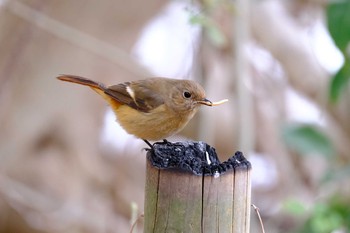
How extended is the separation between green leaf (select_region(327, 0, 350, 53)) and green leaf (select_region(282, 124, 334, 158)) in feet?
3.55

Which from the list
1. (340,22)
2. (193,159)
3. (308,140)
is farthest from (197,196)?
(308,140)

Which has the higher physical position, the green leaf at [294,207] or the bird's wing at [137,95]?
the bird's wing at [137,95]

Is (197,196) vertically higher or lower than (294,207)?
lower

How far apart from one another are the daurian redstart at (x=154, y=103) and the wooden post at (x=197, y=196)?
1.04m

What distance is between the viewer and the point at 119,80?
6262 mm

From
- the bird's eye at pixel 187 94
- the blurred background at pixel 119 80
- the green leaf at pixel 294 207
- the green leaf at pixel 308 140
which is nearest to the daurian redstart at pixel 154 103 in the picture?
the bird's eye at pixel 187 94

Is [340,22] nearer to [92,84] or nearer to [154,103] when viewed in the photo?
[154,103]

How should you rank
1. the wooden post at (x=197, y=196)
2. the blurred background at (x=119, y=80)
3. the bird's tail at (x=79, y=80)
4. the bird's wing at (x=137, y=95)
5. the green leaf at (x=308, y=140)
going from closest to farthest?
the wooden post at (x=197, y=196)
the bird's tail at (x=79, y=80)
the bird's wing at (x=137, y=95)
the green leaf at (x=308, y=140)
the blurred background at (x=119, y=80)

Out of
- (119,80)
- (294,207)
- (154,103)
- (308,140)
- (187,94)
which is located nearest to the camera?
(187,94)

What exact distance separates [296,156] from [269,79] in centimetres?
67

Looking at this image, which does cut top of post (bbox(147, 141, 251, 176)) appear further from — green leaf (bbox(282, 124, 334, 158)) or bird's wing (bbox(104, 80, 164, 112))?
green leaf (bbox(282, 124, 334, 158))

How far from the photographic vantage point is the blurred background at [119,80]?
5406mm

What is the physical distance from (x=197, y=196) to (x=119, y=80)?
4.43 metres

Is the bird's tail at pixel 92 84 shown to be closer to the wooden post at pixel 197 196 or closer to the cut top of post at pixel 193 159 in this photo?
the cut top of post at pixel 193 159
